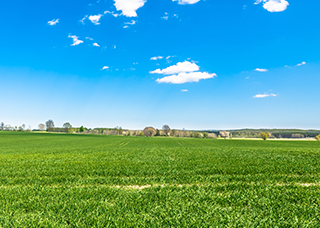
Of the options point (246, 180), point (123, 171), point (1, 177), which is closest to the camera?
point (246, 180)

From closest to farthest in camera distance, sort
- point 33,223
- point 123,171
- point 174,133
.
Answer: point 33,223 < point 123,171 < point 174,133

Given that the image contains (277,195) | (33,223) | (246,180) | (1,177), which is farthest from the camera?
(1,177)

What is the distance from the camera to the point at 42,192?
7422mm

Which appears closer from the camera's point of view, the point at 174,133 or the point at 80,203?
the point at 80,203

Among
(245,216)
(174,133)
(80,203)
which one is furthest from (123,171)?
(174,133)

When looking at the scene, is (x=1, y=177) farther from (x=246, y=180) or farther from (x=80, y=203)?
(x=246, y=180)

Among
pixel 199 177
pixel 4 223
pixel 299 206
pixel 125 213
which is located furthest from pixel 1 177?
pixel 299 206

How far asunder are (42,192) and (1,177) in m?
5.21

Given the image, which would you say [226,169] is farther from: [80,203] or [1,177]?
[1,177]

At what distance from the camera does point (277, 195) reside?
23.3 ft

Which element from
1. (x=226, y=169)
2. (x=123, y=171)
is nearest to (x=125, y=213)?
(x=123, y=171)

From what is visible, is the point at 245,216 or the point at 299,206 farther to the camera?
the point at 299,206

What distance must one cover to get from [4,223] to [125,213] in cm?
308

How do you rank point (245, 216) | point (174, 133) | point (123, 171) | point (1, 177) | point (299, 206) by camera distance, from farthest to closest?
point (174, 133), point (123, 171), point (1, 177), point (299, 206), point (245, 216)
